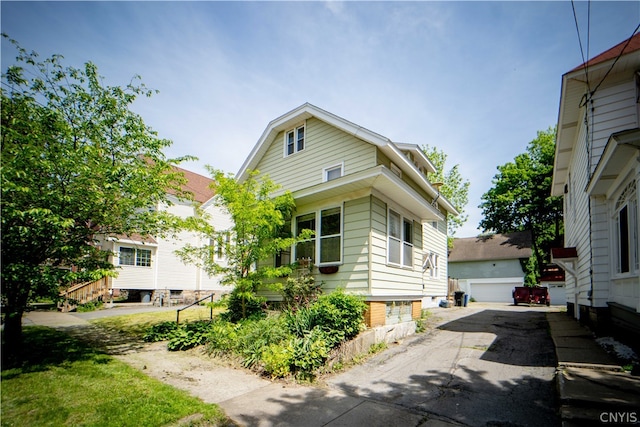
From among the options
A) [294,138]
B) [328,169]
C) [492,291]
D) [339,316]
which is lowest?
[492,291]

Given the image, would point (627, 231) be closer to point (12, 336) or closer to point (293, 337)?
point (293, 337)

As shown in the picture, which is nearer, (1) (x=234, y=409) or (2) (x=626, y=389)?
(2) (x=626, y=389)

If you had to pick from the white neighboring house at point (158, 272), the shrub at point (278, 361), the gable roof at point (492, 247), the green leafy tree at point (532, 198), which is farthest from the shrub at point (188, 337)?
the green leafy tree at point (532, 198)

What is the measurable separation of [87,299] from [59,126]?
1367cm

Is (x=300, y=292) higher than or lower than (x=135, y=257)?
lower

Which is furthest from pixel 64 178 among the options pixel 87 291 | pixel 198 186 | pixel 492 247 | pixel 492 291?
pixel 492 247

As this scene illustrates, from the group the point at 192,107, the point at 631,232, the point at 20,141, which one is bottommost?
the point at 631,232

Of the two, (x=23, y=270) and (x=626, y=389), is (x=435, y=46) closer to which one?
(x=626, y=389)

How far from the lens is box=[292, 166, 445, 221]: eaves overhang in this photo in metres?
8.27

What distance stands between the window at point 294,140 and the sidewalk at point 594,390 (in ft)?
32.2

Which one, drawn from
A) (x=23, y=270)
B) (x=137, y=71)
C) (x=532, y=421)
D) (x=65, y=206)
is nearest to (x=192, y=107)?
(x=137, y=71)

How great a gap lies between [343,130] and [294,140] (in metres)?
2.65

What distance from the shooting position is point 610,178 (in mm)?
6453

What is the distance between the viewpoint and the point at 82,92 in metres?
7.27
